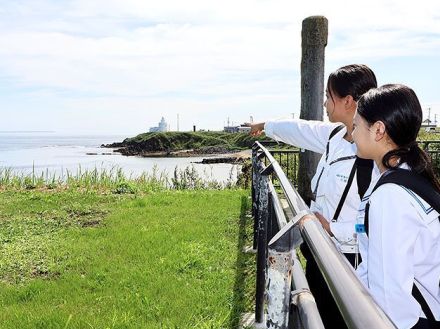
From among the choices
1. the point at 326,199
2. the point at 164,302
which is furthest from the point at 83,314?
the point at 326,199

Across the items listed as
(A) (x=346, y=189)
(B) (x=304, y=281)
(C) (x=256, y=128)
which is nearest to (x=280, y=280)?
(B) (x=304, y=281)

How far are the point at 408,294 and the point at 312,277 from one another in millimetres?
1052

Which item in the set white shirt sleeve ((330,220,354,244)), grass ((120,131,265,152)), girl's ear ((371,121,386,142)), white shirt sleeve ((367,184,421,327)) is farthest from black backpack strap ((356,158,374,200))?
grass ((120,131,265,152))

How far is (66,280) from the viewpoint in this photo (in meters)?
4.61

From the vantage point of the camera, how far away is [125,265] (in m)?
4.96

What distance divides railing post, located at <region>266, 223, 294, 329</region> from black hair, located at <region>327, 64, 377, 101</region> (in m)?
1.22

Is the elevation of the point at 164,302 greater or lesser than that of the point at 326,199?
lesser

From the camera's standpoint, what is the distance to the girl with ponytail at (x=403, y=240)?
55.3 inches

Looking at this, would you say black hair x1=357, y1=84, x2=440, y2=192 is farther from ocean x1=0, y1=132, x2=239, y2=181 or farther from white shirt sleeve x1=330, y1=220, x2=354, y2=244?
ocean x1=0, y1=132, x2=239, y2=181

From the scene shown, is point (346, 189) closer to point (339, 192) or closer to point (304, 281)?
point (339, 192)

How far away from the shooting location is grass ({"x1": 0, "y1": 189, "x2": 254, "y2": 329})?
3783mm

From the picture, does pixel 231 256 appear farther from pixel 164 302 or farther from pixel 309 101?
pixel 309 101

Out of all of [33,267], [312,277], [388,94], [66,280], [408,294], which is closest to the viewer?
[408,294]

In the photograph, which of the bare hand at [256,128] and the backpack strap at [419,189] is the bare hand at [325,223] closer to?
the backpack strap at [419,189]
